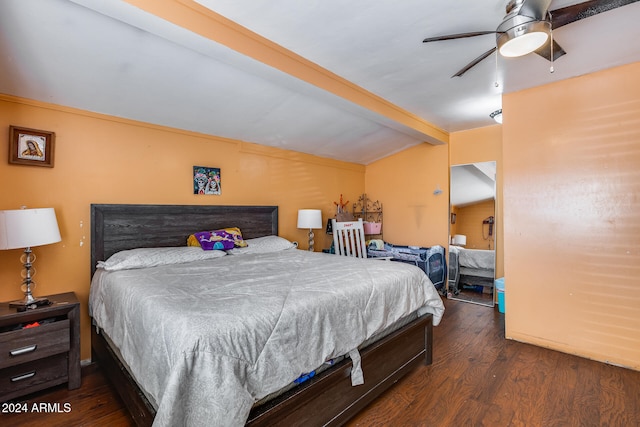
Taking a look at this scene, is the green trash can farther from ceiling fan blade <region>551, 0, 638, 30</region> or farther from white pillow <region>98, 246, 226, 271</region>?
white pillow <region>98, 246, 226, 271</region>

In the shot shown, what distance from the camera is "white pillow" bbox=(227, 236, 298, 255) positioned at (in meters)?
3.18

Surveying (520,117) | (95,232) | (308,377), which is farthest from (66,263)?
(520,117)

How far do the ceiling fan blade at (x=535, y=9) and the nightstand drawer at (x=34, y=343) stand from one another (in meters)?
3.48

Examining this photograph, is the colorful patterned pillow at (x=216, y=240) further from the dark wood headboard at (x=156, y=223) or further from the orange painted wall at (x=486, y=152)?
the orange painted wall at (x=486, y=152)

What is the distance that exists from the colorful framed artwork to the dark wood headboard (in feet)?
0.65

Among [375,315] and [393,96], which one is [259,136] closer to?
[393,96]

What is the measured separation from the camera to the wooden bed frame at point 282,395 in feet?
4.90

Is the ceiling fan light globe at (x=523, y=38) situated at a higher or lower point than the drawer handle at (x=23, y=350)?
higher

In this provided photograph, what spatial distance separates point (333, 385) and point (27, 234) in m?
2.20

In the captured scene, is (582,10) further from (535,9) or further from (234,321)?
(234,321)

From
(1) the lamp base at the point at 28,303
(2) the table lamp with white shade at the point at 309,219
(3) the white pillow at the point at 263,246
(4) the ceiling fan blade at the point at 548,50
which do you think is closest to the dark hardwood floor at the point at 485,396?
(1) the lamp base at the point at 28,303

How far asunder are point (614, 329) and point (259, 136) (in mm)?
3904

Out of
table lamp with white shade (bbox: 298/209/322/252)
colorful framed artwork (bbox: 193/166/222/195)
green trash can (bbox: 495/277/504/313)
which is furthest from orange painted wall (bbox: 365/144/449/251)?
colorful framed artwork (bbox: 193/166/222/195)

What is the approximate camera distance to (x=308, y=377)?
1576 millimetres
